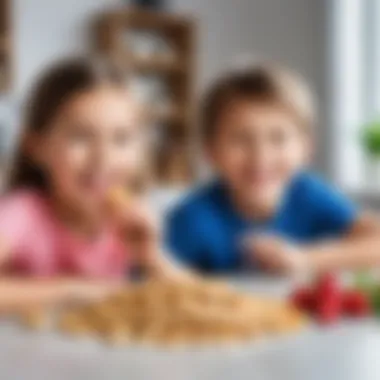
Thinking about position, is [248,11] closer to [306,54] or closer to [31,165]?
[306,54]

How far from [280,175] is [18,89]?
193 cm

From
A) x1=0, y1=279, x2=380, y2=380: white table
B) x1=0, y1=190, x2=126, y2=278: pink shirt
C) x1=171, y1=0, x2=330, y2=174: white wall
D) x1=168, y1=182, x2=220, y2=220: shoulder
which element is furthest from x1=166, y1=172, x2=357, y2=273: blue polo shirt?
x1=171, y1=0, x2=330, y2=174: white wall

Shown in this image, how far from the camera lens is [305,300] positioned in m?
0.79

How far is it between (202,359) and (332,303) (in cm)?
19

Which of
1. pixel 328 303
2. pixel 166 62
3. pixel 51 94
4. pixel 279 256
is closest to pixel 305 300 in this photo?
pixel 328 303

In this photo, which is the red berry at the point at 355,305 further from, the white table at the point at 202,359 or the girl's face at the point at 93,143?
the girl's face at the point at 93,143

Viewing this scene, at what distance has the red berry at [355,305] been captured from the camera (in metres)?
0.78

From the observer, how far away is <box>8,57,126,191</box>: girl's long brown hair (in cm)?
104

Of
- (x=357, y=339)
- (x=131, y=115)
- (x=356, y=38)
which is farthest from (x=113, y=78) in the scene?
(x=356, y=38)

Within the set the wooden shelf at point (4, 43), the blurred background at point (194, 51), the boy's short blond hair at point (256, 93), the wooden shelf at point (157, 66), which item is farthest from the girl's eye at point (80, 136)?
the wooden shelf at point (157, 66)

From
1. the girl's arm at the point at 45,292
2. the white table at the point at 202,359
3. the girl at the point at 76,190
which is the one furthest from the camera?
the girl at the point at 76,190

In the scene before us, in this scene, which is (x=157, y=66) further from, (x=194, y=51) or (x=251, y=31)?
(x=251, y=31)

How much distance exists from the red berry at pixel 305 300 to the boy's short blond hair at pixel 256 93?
369 mm

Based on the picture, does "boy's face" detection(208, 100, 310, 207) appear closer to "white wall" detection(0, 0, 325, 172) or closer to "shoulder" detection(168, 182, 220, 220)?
"shoulder" detection(168, 182, 220, 220)
